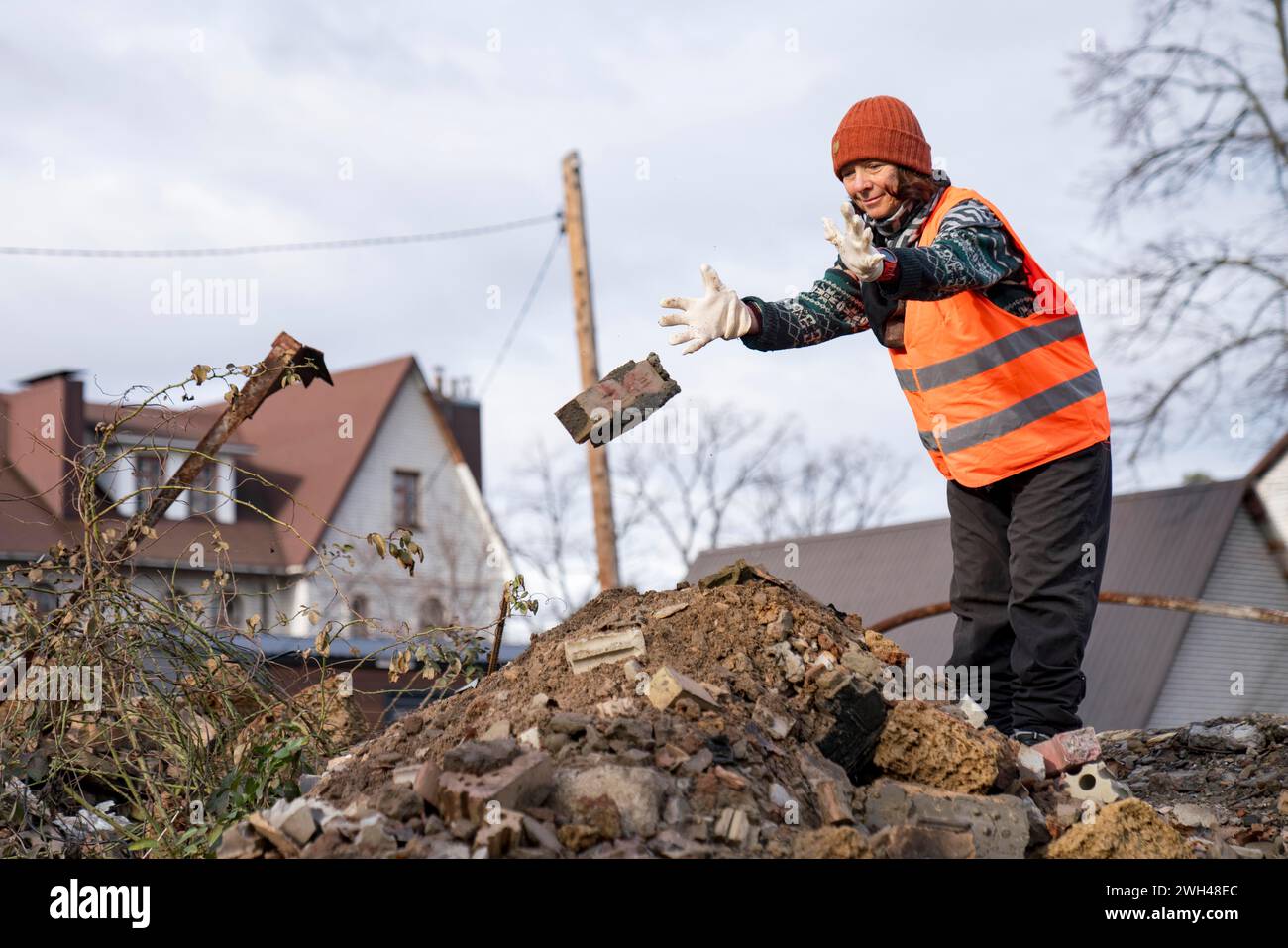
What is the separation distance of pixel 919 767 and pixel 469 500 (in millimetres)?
26536

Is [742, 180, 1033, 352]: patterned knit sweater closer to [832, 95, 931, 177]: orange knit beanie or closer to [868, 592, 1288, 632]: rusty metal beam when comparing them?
[832, 95, 931, 177]: orange knit beanie

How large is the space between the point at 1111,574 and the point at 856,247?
37.2 feet

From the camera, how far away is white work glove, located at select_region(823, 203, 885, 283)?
11.2 ft

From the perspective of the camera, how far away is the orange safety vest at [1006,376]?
3.95 meters

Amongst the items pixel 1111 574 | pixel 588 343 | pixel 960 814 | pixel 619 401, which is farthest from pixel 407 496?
pixel 960 814

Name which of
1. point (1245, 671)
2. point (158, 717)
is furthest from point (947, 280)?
point (1245, 671)

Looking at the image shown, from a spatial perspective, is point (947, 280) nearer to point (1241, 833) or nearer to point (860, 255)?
point (860, 255)

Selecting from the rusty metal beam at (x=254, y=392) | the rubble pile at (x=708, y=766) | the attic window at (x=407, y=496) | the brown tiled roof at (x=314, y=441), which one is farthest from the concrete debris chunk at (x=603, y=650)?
the attic window at (x=407, y=496)

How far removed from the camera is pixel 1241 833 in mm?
3855

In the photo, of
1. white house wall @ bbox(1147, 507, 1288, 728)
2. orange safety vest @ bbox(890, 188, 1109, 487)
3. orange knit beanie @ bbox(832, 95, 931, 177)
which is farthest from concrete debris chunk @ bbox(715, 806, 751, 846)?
white house wall @ bbox(1147, 507, 1288, 728)

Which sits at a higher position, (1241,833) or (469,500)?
(469,500)

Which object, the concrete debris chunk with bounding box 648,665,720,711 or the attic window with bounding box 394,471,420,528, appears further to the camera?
the attic window with bounding box 394,471,420,528

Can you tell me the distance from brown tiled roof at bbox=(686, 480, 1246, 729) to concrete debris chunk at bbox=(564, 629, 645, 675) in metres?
8.71

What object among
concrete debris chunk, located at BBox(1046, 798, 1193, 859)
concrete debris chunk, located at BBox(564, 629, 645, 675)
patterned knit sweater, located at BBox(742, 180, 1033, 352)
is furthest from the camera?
patterned knit sweater, located at BBox(742, 180, 1033, 352)
